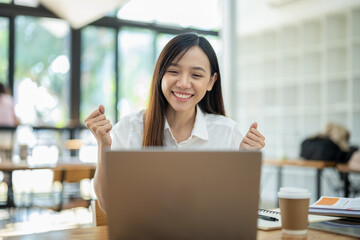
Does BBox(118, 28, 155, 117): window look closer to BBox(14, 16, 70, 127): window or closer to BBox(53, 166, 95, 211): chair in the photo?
BBox(14, 16, 70, 127): window

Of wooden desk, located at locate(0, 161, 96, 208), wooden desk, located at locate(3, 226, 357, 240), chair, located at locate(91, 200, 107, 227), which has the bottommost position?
wooden desk, located at locate(0, 161, 96, 208)

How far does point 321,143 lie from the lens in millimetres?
5457

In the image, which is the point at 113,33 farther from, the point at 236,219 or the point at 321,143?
the point at 236,219

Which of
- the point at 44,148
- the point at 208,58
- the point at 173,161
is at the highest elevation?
the point at 208,58

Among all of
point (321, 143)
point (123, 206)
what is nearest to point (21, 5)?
point (321, 143)

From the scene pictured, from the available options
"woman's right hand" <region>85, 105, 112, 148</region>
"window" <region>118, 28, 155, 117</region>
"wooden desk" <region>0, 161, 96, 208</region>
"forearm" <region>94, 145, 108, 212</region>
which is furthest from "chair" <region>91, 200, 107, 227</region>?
"window" <region>118, 28, 155, 117</region>

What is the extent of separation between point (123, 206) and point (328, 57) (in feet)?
21.2

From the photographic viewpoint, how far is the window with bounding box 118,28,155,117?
8.60 metres

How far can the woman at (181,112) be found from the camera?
1.58 meters

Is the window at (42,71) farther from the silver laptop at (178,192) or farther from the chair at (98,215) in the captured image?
the silver laptop at (178,192)

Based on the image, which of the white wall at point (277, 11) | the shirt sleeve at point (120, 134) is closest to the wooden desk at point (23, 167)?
the shirt sleeve at point (120, 134)

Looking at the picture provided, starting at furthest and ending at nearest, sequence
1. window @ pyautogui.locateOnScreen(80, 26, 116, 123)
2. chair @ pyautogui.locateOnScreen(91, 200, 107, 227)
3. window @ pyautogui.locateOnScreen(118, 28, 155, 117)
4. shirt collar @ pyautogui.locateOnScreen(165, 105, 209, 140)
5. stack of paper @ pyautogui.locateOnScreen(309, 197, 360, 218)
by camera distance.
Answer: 1. window @ pyautogui.locateOnScreen(118, 28, 155, 117)
2. window @ pyautogui.locateOnScreen(80, 26, 116, 123)
3. shirt collar @ pyautogui.locateOnScreen(165, 105, 209, 140)
4. chair @ pyautogui.locateOnScreen(91, 200, 107, 227)
5. stack of paper @ pyautogui.locateOnScreen(309, 197, 360, 218)

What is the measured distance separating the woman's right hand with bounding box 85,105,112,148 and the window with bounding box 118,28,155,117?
7100mm

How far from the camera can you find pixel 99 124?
1.42 m
